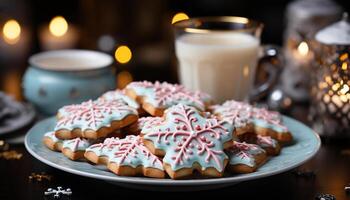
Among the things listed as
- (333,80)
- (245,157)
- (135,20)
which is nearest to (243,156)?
(245,157)

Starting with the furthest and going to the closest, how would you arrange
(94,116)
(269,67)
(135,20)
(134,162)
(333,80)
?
(135,20) → (269,67) → (333,80) → (94,116) → (134,162)

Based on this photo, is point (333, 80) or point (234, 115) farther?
point (333, 80)

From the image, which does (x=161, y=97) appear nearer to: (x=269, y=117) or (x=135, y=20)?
(x=269, y=117)

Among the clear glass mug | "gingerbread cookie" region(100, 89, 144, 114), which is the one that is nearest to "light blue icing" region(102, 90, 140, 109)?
"gingerbread cookie" region(100, 89, 144, 114)

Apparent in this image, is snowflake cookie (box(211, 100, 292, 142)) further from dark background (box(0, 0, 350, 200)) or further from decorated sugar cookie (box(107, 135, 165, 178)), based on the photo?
decorated sugar cookie (box(107, 135, 165, 178))

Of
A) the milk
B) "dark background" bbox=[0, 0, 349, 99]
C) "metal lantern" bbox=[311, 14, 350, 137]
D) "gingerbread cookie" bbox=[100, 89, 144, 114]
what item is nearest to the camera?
"gingerbread cookie" bbox=[100, 89, 144, 114]

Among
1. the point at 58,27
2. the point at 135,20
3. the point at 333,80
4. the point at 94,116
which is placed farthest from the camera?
the point at 135,20

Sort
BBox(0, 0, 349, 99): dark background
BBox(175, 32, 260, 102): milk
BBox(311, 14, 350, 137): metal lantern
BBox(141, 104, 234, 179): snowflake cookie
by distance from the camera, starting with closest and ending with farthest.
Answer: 1. BBox(141, 104, 234, 179): snowflake cookie
2. BBox(311, 14, 350, 137): metal lantern
3. BBox(175, 32, 260, 102): milk
4. BBox(0, 0, 349, 99): dark background
